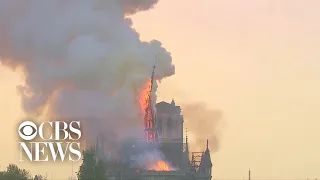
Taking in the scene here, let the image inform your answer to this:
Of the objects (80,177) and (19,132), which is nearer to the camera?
(80,177)

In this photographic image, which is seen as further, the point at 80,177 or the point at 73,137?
the point at 73,137

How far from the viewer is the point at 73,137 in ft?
646

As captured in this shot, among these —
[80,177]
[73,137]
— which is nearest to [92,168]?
[80,177]

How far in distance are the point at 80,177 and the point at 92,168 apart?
269 cm

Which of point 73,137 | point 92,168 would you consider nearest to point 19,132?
point 73,137

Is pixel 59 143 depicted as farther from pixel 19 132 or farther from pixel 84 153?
pixel 19 132

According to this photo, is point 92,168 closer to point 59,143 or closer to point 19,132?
point 59,143

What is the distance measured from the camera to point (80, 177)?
600 ft

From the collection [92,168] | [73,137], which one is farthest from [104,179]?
[73,137]

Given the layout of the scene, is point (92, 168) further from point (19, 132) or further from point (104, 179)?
point (19, 132)

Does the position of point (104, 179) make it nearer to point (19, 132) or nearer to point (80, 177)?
point (80, 177)

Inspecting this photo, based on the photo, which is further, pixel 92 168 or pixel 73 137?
pixel 73 137

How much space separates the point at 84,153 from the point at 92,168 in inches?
227

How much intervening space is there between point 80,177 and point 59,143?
7586 millimetres
